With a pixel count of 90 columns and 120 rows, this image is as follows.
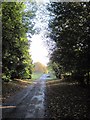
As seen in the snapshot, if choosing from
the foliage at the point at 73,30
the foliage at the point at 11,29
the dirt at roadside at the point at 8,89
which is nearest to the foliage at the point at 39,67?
the dirt at roadside at the point at 8,89

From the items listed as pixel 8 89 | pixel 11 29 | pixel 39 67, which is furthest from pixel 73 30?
pixel 39 67

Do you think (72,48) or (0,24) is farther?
(0,24)

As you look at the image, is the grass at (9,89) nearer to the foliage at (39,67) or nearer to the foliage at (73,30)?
the foliage at (73,30)

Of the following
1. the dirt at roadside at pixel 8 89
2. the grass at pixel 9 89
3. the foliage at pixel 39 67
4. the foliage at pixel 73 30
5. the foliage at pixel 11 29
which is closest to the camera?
the foliage at pixel 73 30

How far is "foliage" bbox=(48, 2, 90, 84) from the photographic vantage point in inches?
661

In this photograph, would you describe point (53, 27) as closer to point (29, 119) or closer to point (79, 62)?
point (79, 62)

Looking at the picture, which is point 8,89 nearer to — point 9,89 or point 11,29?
point 9,89

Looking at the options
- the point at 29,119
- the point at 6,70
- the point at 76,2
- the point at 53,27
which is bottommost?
the point at 29,119

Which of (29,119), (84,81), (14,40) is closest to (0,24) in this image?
(14,40)

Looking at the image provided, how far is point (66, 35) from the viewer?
1767 cm

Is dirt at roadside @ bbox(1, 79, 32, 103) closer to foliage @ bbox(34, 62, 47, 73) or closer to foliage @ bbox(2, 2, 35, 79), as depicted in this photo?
foliage @ bbox(2, 2, 35, 79)

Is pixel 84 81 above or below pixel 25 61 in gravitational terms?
below

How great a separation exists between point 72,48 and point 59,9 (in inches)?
108

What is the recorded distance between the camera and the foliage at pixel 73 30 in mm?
16781
